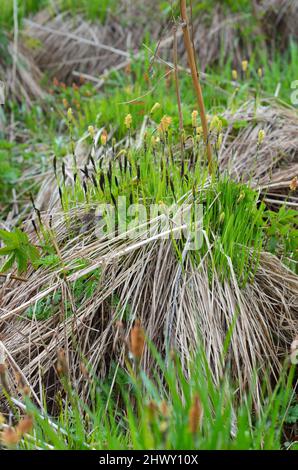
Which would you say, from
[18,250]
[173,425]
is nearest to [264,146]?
[18,250]

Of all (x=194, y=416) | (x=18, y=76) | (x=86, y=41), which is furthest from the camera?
(x=86, y=41)

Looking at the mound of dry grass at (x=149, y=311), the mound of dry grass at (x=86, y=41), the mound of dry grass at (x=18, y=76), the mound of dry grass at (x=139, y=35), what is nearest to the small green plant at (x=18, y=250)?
the mound of dry grass at (x=149, y=311)

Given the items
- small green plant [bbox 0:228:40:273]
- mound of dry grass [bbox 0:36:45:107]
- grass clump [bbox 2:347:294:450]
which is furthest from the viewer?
mound of dry grass [bbox 0:36:45:107]

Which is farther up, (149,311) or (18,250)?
(18,250)

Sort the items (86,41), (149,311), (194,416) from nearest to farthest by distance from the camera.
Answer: (194,416)
(149,311)
(86,41)

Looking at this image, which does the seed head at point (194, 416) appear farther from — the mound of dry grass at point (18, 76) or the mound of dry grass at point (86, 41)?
the mound of dry grass at point (86, 41)

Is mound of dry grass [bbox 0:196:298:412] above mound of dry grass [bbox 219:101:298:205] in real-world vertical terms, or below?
below

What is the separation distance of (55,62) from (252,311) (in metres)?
3.38

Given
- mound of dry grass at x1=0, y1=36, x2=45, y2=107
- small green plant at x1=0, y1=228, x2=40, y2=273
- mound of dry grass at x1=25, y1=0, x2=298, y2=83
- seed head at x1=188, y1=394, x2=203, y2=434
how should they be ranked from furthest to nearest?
mound of dry grass at x1=25, y1=0, x2=298, y2=83 → mound of dry grass at x1=0, y1=36, x2=45, y2=107 → small green plant at x1=0, y1=228, x2=40, y2=273 → seed head at x1=188, y1=394, x2=203, y2=434

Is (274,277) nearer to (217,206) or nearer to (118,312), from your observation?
(217,206)

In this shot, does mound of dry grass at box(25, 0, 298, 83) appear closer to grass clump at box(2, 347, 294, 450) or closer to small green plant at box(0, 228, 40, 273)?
small green plant at box(0, 228, 40, 273)

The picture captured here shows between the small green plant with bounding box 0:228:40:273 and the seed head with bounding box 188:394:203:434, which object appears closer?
the seed head with bounding box 188:394:203:434

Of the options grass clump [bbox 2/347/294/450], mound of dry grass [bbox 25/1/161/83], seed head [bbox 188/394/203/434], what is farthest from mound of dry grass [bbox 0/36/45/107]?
seed head [bbox 188/394/203/434]

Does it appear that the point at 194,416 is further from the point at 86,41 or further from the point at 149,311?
the point at 86,41
